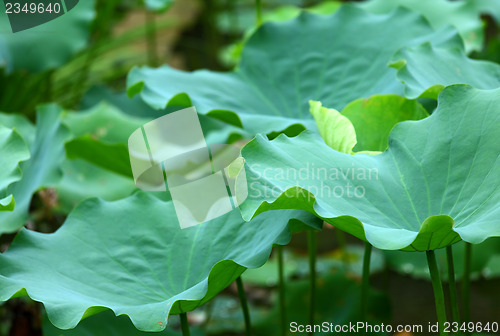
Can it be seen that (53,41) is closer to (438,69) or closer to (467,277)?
(438,69)

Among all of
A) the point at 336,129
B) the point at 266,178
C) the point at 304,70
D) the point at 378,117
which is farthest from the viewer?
the point at 304,70

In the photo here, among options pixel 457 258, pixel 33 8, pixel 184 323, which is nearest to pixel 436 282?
pixel 184 323

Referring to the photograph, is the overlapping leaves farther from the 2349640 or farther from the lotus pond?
the 2349640

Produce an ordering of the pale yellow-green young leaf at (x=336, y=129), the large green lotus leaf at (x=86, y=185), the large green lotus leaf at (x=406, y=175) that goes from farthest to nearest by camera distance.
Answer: the large green lotus leaf at (x=86, y=185)
the pale yellow-green young leaf at (x=336, y=129)
the large green lotus leaf at (x=406, y=175)

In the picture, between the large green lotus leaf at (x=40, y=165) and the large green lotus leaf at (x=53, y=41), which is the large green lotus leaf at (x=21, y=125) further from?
the large green lotus leaf at (x=53, y=41)

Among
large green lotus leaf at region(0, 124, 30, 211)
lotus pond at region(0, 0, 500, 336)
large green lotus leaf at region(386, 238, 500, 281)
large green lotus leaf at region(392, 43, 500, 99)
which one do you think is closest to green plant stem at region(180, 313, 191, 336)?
lotus pond at region(0, 0, 500, 336)

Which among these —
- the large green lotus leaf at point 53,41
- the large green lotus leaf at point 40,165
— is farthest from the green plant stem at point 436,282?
the large green lotus leaf at point 53,41

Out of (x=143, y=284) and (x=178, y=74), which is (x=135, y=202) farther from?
(x=178, y=74)
